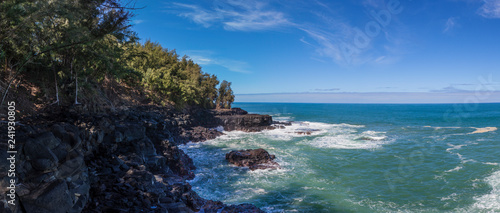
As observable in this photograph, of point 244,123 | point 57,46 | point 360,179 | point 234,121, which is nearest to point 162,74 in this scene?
point 234,121

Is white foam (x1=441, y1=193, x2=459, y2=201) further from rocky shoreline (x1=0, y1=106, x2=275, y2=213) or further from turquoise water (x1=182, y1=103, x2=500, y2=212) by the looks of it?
rocky shoreline (x1=0, y1=106, x2=275, y2=213)

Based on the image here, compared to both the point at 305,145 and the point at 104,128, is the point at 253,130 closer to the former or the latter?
the point at 305,145

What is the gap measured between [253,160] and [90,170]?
1541cm

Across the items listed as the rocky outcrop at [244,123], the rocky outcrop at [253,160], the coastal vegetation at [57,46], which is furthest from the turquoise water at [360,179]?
the rocky outcrop at [244,123]

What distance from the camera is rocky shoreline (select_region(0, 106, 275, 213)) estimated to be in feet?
27.0

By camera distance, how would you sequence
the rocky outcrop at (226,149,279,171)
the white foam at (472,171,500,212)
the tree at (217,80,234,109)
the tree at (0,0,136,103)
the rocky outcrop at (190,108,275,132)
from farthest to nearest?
the tree at (217,80,234,109), the rocky outcrop at (190,108,275,132), the rocky outcrop at (226,149,279,171), the white foam at (472,171,500,212), the tree at (0,0,136,103)

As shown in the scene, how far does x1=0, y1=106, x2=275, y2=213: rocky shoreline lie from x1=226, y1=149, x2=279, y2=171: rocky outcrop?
5.54 m

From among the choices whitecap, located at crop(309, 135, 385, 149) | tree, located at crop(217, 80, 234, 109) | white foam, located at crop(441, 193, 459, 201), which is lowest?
white foam, located at crop(441, 193, 459, 201)

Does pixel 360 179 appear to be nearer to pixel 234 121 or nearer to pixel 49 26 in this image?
pixel 49 26

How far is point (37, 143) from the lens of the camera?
29.9ft

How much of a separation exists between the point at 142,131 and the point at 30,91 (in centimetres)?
747

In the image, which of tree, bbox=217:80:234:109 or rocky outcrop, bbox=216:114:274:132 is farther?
tree, bbox=217:80:234:109

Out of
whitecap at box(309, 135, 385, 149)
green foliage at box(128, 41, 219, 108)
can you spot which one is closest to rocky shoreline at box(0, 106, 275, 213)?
green foliage at box(128, 41, 219, 108)

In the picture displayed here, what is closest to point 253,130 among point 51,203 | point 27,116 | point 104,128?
point 104,128
